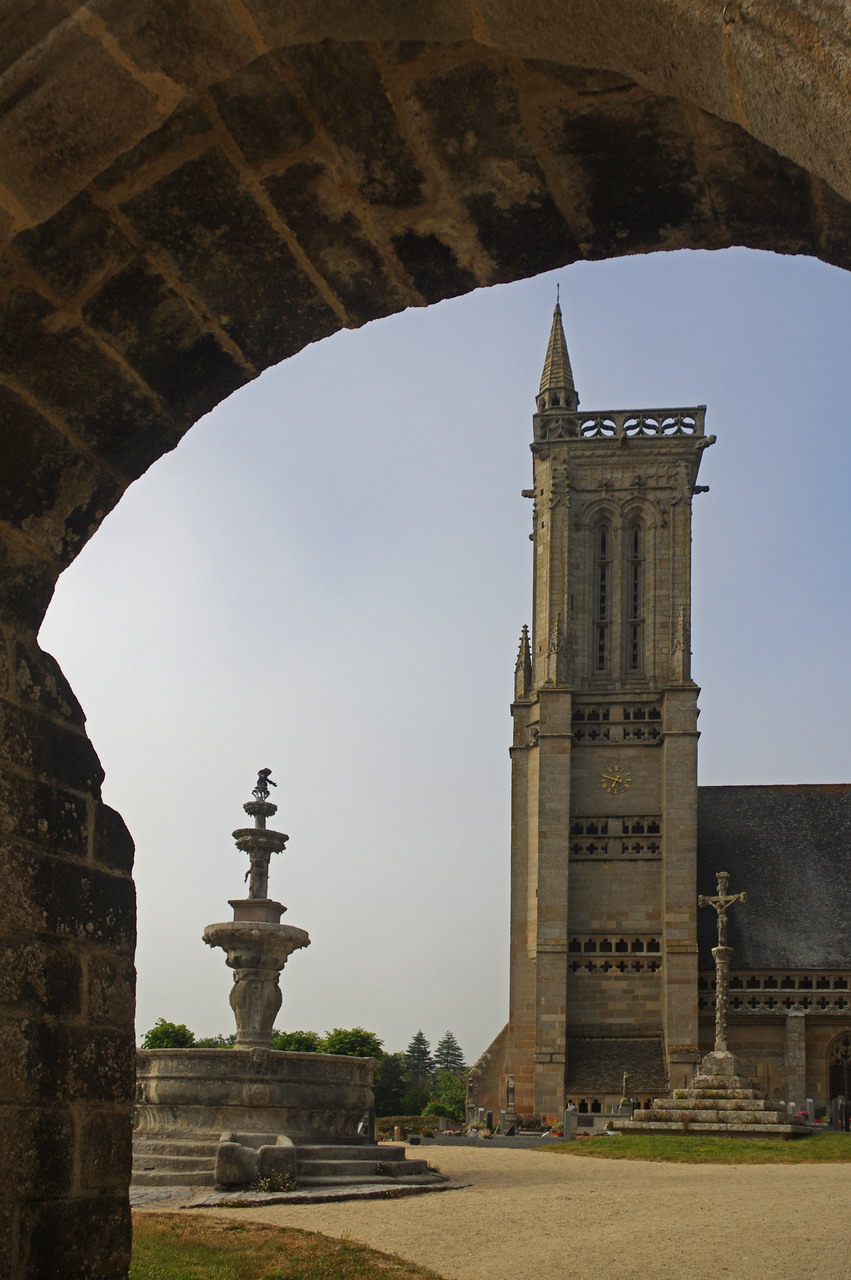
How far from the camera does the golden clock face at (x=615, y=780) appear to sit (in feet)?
156

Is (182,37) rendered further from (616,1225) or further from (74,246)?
(616,1225)

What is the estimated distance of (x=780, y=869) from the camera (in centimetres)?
5003

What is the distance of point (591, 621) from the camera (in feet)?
164

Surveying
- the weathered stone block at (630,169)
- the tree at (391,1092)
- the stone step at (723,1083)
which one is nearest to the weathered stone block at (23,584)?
the weathered stone block at (630,169)

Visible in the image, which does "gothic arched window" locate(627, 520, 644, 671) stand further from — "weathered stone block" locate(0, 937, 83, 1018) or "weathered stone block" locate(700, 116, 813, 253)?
"weathered stone block" locate(700, 116, 813, 253)

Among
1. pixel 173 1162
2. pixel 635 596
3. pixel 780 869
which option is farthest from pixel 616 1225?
pixel 780 869

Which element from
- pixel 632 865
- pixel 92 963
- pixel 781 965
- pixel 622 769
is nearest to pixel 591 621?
pixel 622 769

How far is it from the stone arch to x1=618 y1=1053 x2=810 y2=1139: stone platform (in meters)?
26.3

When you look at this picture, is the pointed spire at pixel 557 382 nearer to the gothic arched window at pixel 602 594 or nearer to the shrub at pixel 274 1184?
the gothic arched window at pixel 602 594

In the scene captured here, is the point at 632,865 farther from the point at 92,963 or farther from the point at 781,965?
the point at 92,963

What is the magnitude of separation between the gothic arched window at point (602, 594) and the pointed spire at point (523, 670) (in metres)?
2.45

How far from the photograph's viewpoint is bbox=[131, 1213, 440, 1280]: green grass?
8812 mm

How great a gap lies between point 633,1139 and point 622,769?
22.1 m

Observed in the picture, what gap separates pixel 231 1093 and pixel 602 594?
1394 inches
